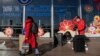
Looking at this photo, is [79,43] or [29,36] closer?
[29,36]

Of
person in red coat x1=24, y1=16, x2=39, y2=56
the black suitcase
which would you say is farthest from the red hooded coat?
the black suitcase

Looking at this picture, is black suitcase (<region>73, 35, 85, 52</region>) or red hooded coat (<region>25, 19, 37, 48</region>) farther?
black suitcase (<region>73, 35, 85, 52</region>)

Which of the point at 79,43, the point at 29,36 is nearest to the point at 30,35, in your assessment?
the point at 29,36

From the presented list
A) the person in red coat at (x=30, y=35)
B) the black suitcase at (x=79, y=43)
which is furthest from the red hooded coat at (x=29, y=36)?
the black suitcase at (x=79, y=43)

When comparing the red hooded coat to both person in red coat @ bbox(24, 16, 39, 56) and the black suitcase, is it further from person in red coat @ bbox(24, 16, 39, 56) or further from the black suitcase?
the black suitcase

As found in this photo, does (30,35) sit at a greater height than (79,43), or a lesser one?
greater

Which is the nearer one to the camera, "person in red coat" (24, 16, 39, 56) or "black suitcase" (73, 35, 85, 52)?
"person in red coat" (24, 16, 39, 56)

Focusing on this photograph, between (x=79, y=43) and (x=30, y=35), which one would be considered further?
(x=79, y=43)

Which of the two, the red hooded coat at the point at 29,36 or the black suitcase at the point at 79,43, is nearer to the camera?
the red hooded coat at the point at 29,36

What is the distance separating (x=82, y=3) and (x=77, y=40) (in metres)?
9.40

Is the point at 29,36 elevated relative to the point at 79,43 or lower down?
elevated

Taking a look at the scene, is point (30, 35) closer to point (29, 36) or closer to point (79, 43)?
point (29, 36)

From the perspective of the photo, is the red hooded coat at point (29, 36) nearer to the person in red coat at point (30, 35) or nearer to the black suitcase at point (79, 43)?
the person in red coat at point (30, 35)

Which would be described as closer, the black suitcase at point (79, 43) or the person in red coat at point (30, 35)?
the person in red coat at point (30, 35)
